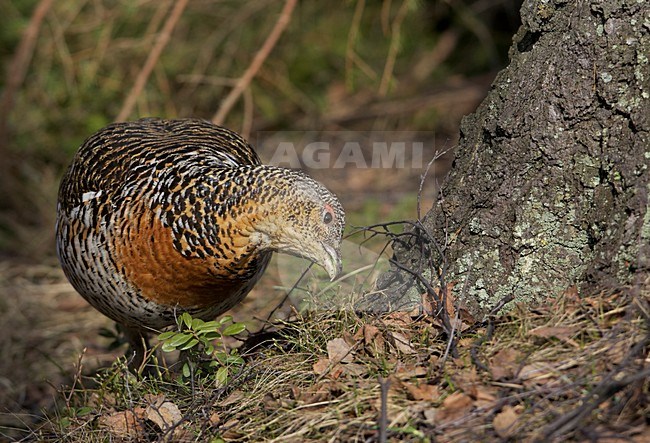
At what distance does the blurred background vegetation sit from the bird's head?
300 cm

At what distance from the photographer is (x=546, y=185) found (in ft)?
9.02

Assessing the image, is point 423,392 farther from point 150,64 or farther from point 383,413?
point 150,64

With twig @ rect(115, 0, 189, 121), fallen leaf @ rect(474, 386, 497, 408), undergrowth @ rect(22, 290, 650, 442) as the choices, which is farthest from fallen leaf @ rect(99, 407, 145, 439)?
twig @ rect(115, 0, 189, 121)

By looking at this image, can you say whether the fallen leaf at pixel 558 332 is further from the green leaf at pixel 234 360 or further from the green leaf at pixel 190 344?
the green leaf at pixel 190 344

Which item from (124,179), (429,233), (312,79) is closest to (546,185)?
(429,233)

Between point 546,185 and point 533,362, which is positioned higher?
point 546,185

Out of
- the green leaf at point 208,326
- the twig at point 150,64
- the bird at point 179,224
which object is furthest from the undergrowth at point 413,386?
the twig at point 150,64

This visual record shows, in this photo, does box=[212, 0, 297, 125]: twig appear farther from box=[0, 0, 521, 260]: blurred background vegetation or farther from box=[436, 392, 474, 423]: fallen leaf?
box=[436, 392, 474, 423]: fallen leaf

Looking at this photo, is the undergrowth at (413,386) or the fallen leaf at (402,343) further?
the fallen leaf at (402,343)

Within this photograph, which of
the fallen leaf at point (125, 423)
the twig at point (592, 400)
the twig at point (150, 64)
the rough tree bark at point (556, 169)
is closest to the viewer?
the twig at point (592, 400)

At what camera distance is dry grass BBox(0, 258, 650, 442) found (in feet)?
7.09

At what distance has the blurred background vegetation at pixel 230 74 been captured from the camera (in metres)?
6.70

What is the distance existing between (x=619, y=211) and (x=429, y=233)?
737 millimetres

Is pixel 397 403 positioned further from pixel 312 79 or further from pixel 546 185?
pixel 312 79
